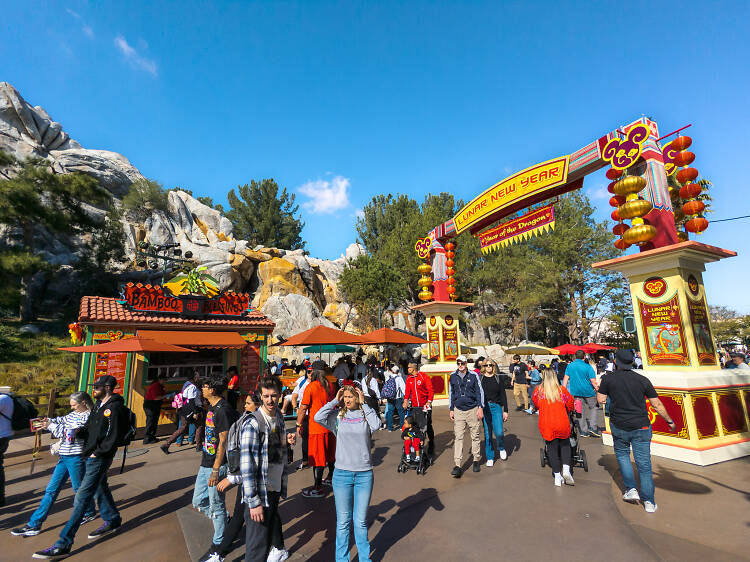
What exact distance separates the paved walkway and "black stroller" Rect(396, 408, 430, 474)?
0.16 metres

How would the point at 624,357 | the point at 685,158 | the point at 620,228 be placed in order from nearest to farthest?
the point at 624,357, the point at 685,158, the point at 620,228

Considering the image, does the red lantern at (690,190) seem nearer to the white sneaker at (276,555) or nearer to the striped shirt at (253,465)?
the striped shirt at (253,465)

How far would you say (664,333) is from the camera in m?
6.77

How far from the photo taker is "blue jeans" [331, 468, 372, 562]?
3.02 metres

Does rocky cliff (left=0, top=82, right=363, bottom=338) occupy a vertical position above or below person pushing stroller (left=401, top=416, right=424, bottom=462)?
above

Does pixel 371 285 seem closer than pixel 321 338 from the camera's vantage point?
No

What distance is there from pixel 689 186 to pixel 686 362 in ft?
11.8

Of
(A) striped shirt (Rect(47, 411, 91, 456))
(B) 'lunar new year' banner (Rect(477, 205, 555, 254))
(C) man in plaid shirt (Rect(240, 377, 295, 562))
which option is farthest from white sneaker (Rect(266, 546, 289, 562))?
(B) 'lunar new year' banner (Rect(477, 205, 555, 254))

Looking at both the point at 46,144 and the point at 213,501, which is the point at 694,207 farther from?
the point at 46,144

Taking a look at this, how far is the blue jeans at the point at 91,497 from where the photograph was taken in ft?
12.0

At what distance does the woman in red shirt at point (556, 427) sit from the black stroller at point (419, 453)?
6.28 feet

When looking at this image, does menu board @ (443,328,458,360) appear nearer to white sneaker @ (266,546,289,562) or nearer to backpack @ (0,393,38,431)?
white sneaker @ (266,546,289,562)

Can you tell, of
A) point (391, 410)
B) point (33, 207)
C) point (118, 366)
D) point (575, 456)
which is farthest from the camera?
point (33, 207)

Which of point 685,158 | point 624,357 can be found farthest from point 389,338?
point 685,158
